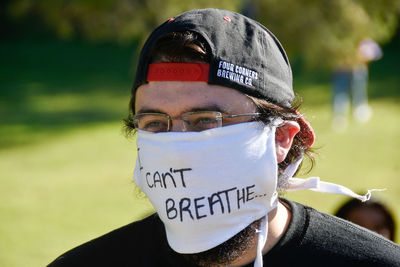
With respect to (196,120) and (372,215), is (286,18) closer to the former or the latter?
(372,215)

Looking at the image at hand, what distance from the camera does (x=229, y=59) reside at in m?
1.99

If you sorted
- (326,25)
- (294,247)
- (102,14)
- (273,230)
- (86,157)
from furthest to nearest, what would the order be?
1. (86,157)
2. (102,14)
3. (326,25)
4. (273,230)
5. (294,247)

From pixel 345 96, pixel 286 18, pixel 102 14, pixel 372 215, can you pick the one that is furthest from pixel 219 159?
pixel 345 96

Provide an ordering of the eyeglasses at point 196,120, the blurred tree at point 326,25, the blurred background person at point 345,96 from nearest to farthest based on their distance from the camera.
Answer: the eyeglasses at point 196,120
the blurred tree at point 326,25
the blurred background person at point 345,96

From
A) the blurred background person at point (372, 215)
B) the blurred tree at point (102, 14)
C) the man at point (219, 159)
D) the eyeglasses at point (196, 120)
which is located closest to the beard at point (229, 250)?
the man at point (219, 159)

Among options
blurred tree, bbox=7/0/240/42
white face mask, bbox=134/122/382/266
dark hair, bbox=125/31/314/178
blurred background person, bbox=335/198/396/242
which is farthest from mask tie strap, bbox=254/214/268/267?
blurred tree, bbox=7/0/240/42

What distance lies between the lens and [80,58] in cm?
2589

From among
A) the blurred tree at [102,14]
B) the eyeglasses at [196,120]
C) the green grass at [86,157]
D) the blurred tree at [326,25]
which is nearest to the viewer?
the eyeglasses at [196,120]

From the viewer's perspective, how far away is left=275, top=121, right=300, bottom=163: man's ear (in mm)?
2127

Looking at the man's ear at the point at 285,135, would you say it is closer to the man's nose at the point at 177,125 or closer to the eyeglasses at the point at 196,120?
the eyeglasses at the point at 196,120

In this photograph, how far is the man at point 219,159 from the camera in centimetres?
198

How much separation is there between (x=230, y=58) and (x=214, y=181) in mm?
426

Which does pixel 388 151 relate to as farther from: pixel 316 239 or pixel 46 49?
pixel 46 49

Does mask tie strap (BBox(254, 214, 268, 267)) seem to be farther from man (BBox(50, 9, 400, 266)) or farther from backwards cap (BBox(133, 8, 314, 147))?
backwards cap (BBox(133, 8, 314, 147))
